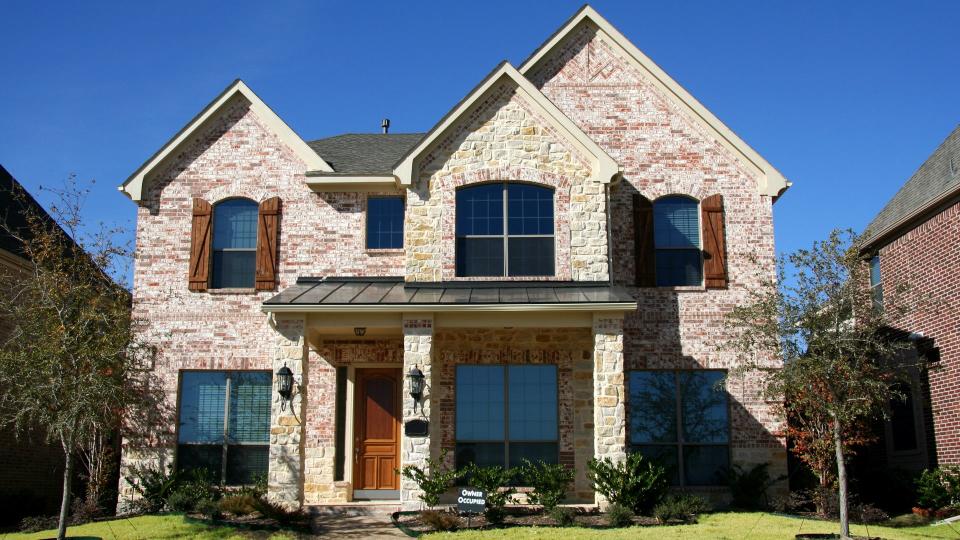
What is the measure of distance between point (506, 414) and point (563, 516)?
3130 millimetres

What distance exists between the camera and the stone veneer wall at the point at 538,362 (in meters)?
16.8

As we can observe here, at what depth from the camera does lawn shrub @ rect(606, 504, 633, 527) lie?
555 inches

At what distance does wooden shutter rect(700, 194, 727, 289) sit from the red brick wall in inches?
122

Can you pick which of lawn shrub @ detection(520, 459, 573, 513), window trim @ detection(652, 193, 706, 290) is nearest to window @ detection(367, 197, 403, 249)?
window trim @ detection(652, 193, 706, 290)

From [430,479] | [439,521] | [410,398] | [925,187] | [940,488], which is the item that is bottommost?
[439,521]

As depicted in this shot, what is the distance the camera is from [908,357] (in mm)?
18750

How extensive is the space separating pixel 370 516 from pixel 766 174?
1004cm

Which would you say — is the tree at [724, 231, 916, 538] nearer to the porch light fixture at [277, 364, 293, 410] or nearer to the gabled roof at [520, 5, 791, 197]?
the gabled roof at [520, 5, 791, 197]

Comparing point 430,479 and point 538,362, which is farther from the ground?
point 538,362

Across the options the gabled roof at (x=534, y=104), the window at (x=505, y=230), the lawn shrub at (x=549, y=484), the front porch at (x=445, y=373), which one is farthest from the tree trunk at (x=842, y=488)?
the gabled roof at (x=534, y=104)

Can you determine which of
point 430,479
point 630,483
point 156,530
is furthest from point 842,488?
point 156,530

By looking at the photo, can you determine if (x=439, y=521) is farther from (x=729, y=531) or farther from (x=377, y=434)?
(x=729, y=531)

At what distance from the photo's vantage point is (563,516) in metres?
14.2

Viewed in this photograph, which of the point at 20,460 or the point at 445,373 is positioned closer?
the point at 445,373
